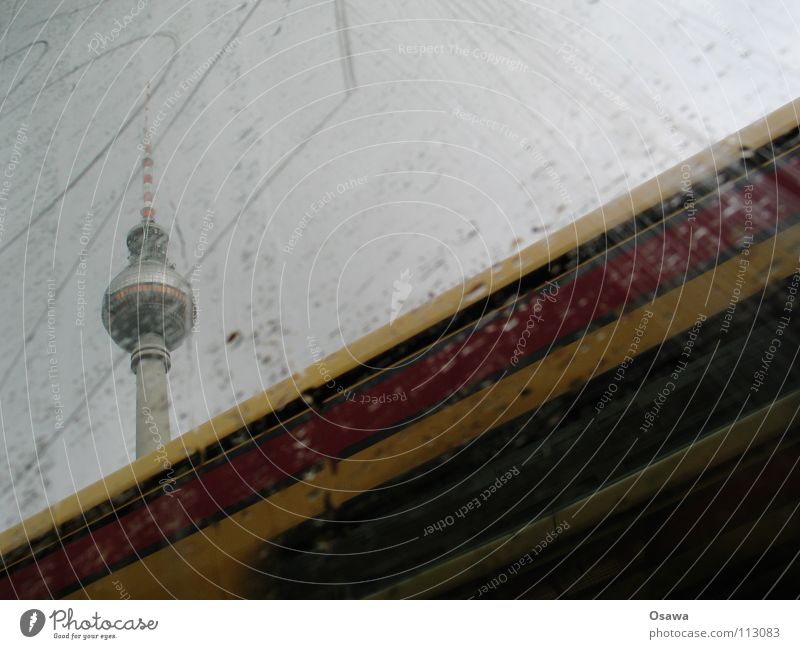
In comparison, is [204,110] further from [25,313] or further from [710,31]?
[710,31]

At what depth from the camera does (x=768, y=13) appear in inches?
23.7

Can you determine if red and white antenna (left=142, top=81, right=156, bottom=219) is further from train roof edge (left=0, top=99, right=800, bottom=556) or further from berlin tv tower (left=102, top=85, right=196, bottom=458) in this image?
train roof edge (left=0, top=99, right=800, bottom=556)

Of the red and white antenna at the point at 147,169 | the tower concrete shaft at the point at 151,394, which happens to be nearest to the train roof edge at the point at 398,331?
the tower concrete shaft at the point at 151,394

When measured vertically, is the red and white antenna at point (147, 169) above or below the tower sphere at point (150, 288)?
above

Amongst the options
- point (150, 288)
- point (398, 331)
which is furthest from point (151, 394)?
point (398, 331)

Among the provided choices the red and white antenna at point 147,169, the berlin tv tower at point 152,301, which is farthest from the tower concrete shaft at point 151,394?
the red and white antenna at point 147,169

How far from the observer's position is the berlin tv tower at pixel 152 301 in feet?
1.86

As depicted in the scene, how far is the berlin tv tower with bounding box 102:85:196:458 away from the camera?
1.86 feet

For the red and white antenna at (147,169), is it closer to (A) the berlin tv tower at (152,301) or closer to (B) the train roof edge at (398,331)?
(A) the berlin tv tower at (152,301)

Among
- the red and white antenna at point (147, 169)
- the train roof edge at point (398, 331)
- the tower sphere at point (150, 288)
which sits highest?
the red and white antenna at point (147, 169)

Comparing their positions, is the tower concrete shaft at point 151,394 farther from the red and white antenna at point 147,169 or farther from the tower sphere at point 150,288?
the red and white antenna at point 147,169

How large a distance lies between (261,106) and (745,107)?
1.32 feet

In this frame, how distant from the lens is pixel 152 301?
0.64 meters

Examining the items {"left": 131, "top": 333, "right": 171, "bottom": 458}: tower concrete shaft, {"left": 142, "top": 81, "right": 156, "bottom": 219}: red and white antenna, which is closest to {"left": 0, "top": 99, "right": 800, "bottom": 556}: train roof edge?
{"left": 131, "top": 333, "right": 171, "bottom": 458}: tower concrete shaft
